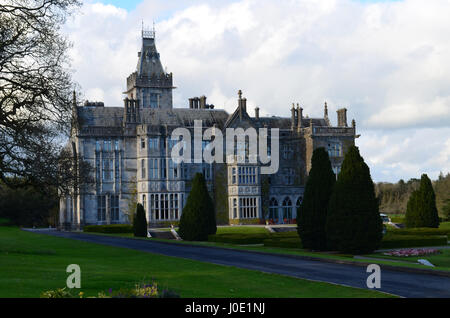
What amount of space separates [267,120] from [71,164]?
43.7m

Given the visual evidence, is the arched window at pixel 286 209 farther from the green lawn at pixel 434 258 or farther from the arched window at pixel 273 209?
the green lawn at pixel 434 258

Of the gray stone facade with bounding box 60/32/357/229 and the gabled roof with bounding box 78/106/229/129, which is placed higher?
the gabled roof with bounding box 78/106/229/129

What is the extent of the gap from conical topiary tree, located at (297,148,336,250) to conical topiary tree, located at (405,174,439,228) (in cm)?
1844

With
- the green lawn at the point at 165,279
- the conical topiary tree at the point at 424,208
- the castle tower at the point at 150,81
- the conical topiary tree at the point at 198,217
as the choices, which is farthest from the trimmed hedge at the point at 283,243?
the castle tower at the point at 150,81

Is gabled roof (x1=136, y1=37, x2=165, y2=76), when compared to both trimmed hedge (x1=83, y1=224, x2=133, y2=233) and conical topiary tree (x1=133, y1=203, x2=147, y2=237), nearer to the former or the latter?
trimmed hedge (x1=83, y1=224, x2=133, y2=233)

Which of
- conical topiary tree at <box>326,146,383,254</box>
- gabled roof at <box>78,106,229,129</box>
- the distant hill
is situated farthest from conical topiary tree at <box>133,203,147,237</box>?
the distant hill

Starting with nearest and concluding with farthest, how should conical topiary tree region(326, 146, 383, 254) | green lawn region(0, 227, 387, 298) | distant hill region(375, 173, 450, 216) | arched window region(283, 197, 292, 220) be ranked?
green lawn region(0, 227, 387, 298) → conical topiary tree region(326, 146, 383, 254) → arched window region(283, 197, 292, 220) → distant hill region(375, 173, 450, 216)

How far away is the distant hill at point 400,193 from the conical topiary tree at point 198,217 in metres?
41.0

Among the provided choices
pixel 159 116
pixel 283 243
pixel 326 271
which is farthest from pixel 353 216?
pixel 159 116

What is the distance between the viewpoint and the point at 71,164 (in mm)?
31375

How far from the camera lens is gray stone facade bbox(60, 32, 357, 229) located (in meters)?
63.6
